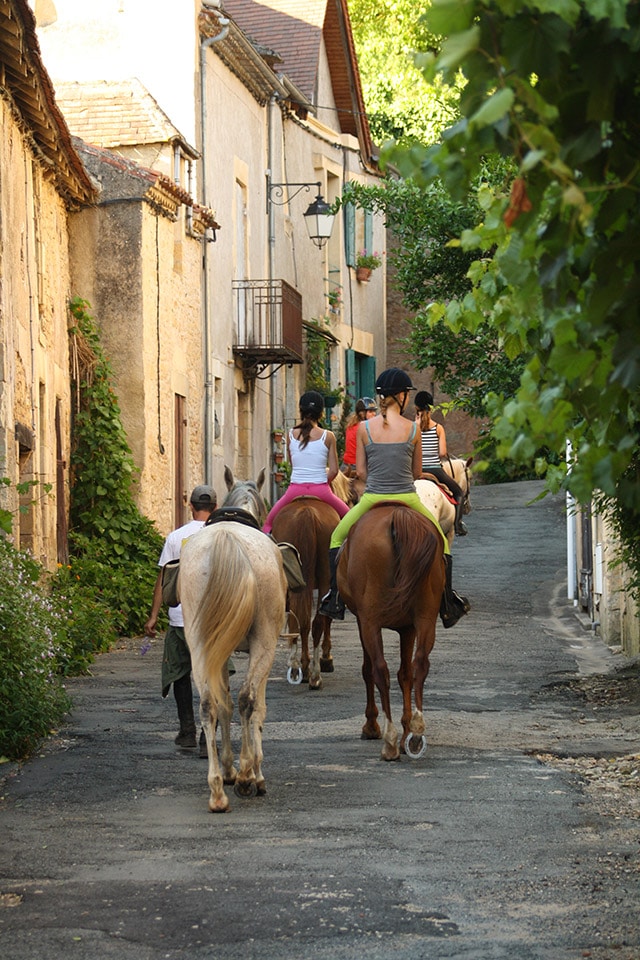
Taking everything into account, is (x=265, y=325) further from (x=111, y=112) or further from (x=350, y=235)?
(x=350, y=235)

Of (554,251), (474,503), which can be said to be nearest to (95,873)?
(554,251)

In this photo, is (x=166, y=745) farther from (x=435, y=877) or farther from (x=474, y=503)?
(x=474, y=503)

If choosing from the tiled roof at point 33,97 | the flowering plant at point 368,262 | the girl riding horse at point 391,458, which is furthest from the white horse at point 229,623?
the flowering plant at point 368,262

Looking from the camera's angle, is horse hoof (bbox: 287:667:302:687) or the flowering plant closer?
horse hoof (bbox: 287:667:302:687)

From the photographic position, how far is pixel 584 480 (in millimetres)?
4113

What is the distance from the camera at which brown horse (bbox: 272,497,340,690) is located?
13297 millimetres

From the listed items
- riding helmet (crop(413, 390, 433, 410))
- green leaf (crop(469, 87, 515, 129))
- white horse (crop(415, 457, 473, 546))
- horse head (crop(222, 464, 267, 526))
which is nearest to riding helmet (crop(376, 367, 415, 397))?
horse head (crop(222, 464, 267, 526))

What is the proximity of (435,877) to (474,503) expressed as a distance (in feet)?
95.9

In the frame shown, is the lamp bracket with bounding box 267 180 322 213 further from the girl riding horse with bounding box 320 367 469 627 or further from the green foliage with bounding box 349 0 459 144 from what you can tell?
the girl riding horse with bounding box 320 367 469 627

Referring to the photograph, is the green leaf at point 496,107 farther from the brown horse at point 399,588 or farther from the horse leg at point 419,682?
the horse leg at point 419,682

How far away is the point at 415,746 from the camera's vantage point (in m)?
9.74

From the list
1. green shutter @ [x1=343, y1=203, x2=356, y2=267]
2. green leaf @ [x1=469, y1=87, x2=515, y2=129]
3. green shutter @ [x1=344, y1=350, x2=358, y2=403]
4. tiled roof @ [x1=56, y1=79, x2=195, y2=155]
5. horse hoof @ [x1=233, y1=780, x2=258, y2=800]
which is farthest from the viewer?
green shutter @ [x1=343, y1=203, x2=356, y2=267]

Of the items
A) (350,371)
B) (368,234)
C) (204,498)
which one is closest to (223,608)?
(204,498)

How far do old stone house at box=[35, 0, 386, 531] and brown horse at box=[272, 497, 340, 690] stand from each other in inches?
299
